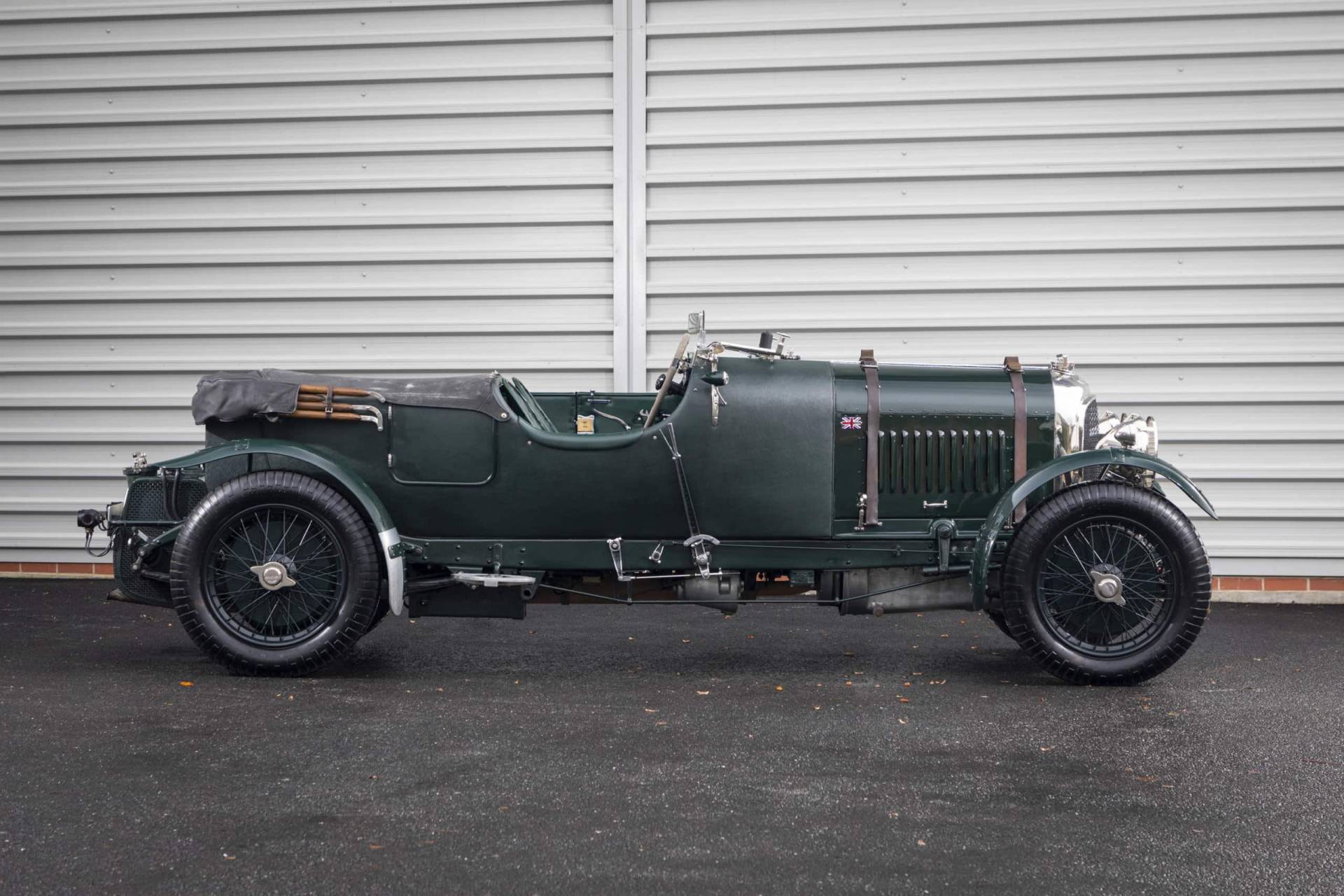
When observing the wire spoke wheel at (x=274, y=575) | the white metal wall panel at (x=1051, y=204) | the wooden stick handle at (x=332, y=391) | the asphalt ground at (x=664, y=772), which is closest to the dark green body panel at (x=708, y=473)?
the wooden stick handle at (x=332, y=391)

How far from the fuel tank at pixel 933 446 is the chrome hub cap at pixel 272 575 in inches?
86.1

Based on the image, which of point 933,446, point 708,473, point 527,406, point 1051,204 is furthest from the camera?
point 1051,204

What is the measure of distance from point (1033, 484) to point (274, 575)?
2.97 meters

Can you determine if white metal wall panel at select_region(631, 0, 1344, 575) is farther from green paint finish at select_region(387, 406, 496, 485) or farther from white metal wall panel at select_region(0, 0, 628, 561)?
green paint finish at select_region(387, 406, 496, 485)

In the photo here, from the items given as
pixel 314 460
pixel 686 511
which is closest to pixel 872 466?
pixel 686 511

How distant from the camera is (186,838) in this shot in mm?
2869

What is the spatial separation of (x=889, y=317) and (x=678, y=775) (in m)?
4.65

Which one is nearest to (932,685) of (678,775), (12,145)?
(678,775)

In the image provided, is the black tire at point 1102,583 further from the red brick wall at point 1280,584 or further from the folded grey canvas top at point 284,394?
the red brick wall at point 1280,584

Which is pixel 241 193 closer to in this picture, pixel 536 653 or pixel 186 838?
pixel 536 653

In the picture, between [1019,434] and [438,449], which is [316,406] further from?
[1019,434]

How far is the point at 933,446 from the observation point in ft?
16.3

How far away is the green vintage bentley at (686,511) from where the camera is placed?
4.70m

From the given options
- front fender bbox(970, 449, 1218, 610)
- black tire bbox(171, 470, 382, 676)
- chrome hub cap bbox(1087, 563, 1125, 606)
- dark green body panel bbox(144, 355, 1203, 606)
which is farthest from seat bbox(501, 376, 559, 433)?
chrome hub cap bbox(1087, 563, 1125, 606)
